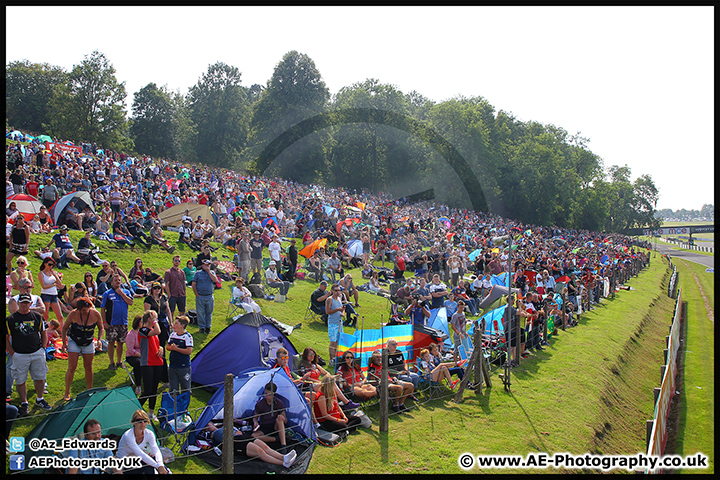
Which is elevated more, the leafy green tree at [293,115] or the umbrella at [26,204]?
the leafy green tree at [293,115]

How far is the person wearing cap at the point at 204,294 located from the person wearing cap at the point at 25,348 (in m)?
4.06

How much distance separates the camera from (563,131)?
104562 mm

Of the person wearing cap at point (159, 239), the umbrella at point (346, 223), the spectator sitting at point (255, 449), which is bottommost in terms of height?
the spectator sitting at point (255, 449)

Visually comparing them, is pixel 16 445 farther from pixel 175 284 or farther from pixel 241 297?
pixel 241 297

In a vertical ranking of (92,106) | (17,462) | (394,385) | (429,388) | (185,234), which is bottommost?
(429,388)

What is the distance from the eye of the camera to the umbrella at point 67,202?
17.8m

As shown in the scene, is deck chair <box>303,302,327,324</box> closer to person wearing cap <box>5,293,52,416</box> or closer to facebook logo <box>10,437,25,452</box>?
person wearing cap <box>5,293,52,416</box>

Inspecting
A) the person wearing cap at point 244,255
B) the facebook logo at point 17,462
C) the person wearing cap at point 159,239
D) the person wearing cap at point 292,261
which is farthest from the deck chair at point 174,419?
the person wearing cap at point 159,239

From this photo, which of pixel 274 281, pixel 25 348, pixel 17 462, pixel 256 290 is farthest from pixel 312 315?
pixel 17 462

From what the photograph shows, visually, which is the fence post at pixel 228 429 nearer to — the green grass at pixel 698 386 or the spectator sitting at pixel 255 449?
the spectator sitting at pixel 255 449

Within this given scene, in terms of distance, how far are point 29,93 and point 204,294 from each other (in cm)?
6356

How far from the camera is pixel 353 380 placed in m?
9.48

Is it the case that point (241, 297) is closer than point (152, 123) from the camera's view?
Yes
